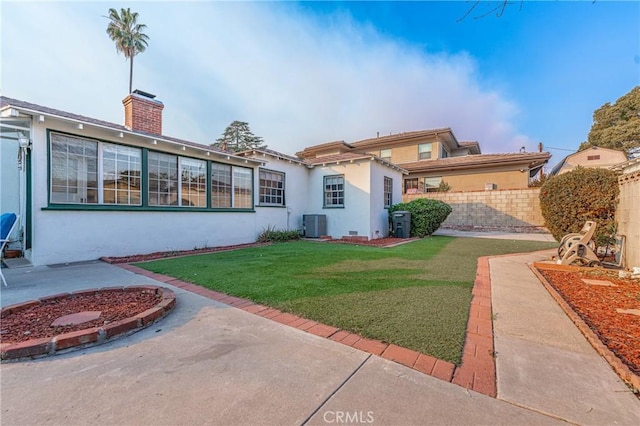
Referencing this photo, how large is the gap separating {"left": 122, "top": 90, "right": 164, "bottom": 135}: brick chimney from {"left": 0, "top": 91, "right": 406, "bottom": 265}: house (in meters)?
0.03

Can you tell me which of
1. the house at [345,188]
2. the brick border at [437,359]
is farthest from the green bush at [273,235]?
the brick border at [437,359]

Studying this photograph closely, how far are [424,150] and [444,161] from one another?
2.32 metres

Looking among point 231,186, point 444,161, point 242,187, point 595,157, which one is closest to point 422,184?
point 444,161

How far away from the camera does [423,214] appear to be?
1173 centimetres

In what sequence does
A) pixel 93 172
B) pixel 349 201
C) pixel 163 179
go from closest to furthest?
pixel 93 172
pixel 163 179
pixel 349 201

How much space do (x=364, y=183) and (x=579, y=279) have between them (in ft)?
23.3

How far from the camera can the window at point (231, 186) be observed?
9.25 metres

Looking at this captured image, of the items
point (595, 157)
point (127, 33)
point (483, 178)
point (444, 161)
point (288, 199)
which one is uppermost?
point (127, 33)

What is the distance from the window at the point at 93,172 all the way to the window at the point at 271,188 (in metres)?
4.37

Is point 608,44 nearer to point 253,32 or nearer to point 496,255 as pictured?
point 496,255

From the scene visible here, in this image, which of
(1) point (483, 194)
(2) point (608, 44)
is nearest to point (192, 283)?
(2) point (608, 44)

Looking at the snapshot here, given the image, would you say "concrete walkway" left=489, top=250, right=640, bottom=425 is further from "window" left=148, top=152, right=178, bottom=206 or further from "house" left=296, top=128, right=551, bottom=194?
"house" left=296, top=128, right=551, bottom=194

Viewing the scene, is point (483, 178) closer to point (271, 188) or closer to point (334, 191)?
point (334, 191)

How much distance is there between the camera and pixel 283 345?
2443 mm
